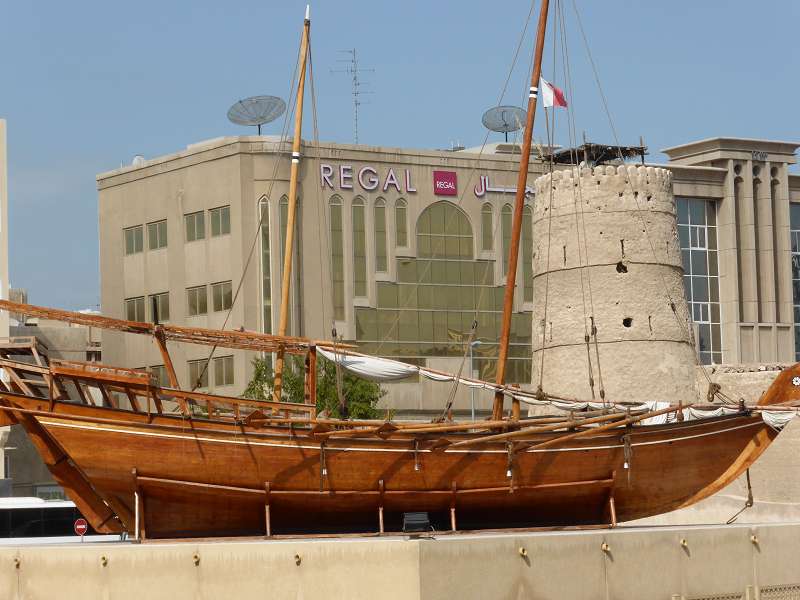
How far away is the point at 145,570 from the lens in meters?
21.4

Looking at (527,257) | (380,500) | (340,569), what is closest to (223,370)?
(527,257)

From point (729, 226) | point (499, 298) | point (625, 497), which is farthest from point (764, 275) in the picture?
point (625, 497)

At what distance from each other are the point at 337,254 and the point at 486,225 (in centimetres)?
702

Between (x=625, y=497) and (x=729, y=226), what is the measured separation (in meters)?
45.3

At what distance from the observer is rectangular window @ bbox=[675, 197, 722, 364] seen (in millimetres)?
72250

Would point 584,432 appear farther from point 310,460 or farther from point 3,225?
point 3,225

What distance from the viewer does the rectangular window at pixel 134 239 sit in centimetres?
6550

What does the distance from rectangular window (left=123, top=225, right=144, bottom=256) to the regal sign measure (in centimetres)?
885

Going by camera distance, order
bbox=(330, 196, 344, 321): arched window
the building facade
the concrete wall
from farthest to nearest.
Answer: bbox=(330, 196, 344, 321): arched window
the building facade
the concrete wall

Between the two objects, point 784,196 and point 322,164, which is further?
point 784,196

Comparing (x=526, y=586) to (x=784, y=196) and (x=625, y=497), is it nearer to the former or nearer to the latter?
(x=625, y=497)

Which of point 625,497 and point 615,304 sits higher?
point 615,304

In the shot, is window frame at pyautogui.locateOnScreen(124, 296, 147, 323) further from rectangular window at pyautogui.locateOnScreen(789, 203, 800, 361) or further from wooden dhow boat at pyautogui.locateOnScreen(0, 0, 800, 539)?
wooden dhow boat at pyautogui.locateOnScreen(0, 0, 800, 539)

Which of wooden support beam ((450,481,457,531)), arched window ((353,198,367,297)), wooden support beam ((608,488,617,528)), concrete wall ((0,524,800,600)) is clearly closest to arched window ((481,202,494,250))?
arched window ((353,198,367,297))
